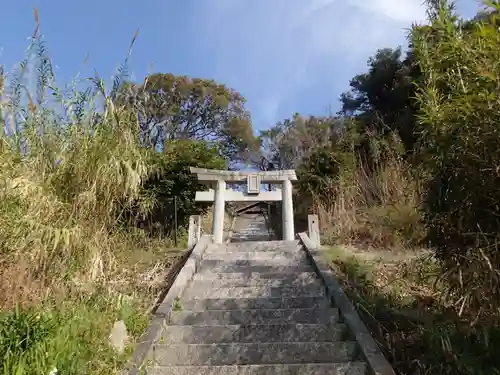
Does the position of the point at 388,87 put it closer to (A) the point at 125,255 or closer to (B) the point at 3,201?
(A) the point at 125,255

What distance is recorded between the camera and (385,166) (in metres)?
8.36

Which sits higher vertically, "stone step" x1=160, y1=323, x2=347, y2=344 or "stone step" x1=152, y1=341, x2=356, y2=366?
"stone step" x1=160, y1=323, x2=347, y2=344

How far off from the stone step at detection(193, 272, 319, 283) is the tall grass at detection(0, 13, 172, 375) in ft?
3.42

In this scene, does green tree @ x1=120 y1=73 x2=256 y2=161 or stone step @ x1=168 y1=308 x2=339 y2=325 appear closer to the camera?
stone step @ x1=168 y1=308 x2=339 y2=325

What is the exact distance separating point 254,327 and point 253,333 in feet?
0.19

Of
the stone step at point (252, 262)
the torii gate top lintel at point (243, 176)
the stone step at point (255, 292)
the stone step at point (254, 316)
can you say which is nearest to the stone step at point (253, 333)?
the stone step at point (254, 316)

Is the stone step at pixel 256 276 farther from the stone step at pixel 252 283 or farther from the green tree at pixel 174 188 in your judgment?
the green tree at pixel 174 188

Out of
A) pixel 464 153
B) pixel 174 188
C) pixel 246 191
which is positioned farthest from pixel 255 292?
pixel 174 188

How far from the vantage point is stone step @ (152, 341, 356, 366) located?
3502 millimetres

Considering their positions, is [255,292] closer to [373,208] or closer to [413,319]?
[413,319]

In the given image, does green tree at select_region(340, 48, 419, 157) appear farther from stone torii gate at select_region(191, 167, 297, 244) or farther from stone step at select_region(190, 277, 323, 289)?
stone step at select_region(190, 277, 323, 289)

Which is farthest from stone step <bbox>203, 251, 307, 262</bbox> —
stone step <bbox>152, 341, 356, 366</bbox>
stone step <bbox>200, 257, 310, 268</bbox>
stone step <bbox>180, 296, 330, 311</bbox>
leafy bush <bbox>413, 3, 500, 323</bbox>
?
leafy bush <bbox>413, 3, 500, 323</bbox>

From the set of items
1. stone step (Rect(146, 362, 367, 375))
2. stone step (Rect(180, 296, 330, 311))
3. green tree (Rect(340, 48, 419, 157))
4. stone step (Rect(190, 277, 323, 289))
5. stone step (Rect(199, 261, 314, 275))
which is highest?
green tree (Rect(340, 48, 419, 157))

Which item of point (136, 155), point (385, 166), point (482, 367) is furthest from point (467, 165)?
point (385, 166)
